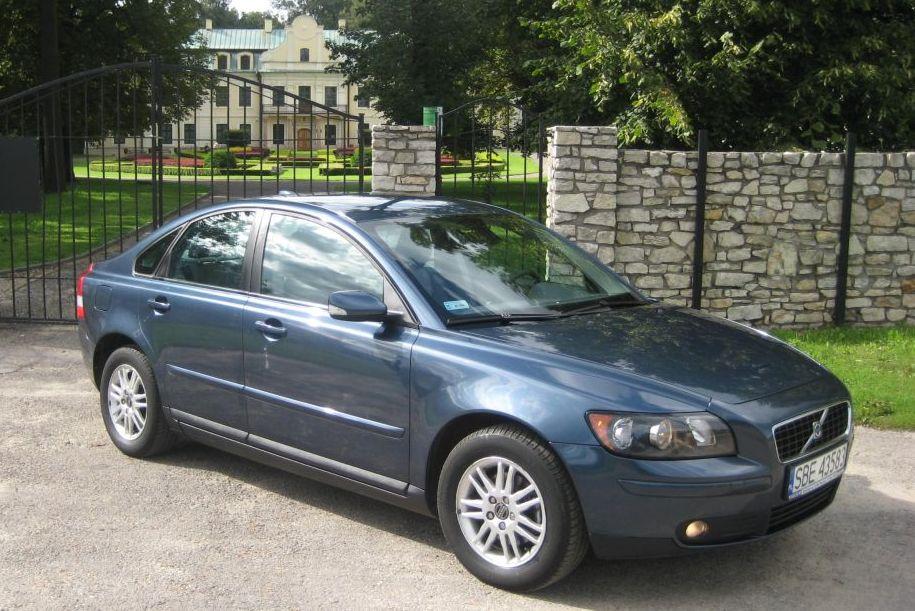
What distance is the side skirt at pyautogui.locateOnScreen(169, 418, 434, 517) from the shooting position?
4.63m

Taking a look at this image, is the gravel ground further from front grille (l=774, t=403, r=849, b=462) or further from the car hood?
the car hood

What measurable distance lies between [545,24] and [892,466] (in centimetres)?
1355

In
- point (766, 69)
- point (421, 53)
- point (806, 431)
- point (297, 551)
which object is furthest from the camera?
point (421, 53)

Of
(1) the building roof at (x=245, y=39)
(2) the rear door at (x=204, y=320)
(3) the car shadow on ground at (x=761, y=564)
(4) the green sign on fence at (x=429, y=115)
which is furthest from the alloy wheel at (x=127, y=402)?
(1) the building roof at (x=245, y=39)

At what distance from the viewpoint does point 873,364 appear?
8969 millimetres

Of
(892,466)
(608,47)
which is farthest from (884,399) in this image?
(608,47)

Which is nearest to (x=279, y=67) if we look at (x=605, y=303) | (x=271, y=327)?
(x=271, y=327)

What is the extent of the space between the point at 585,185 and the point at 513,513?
22.1 ft

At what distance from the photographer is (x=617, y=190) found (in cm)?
1059

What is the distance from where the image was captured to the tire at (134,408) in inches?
236

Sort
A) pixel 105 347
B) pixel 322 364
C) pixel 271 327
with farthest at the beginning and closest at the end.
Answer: pixel 105 347 < pixel 271 327 < pixel 322 364

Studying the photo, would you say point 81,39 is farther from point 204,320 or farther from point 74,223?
point 204,320

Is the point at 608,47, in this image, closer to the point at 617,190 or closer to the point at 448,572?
the point at 617,190

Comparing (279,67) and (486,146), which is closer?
(486,146)
